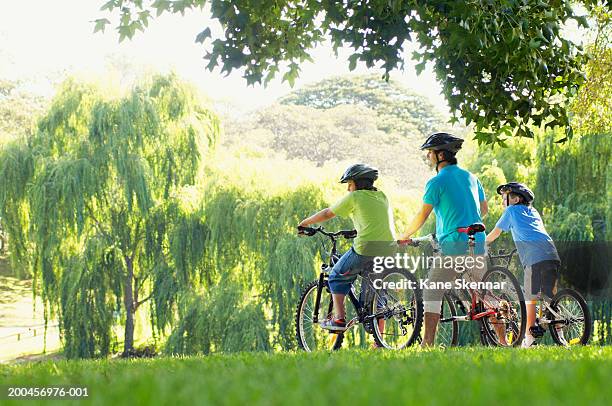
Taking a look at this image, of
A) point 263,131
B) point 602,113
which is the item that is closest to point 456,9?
point 602,113

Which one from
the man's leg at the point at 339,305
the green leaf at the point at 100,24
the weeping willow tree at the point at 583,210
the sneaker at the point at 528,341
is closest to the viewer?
the man's leg at the point at 339,305

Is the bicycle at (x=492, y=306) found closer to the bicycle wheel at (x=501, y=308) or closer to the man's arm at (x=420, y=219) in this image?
the bicycle wheel at (x=501, y=308)

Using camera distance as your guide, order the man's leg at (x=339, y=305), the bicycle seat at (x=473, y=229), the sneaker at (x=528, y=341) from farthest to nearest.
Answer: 1. the sneaker at (x=528, y=341)
2. the man's leg at (x=339, y=305)
3. the bicycle seat at (x=473, y=229)

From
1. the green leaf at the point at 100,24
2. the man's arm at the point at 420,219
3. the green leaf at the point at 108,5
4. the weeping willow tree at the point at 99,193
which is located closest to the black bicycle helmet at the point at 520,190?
the man's arm at the point at 420,219

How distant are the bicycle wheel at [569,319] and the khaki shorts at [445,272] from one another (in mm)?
1337

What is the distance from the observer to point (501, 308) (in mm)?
6996

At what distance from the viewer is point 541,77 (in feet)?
28.1

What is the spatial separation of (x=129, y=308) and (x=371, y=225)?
13.6 metres

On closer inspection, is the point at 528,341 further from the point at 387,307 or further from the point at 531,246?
the point at 387,307

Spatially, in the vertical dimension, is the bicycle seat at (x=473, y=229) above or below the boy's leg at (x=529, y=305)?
above

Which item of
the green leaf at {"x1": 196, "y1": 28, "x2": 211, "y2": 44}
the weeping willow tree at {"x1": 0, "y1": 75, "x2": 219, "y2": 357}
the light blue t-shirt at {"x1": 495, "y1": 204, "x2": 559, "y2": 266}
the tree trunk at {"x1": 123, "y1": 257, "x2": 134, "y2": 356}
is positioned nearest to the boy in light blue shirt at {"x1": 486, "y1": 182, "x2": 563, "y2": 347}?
A: the light blue t-shirt at {"x1": 495, "y1": 204, "x2": 559, "y2": 266}

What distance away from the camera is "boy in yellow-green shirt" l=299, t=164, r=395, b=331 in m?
6.80

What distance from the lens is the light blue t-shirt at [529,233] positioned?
7.68m

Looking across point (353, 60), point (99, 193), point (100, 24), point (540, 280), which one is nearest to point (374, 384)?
point (540, 280)
